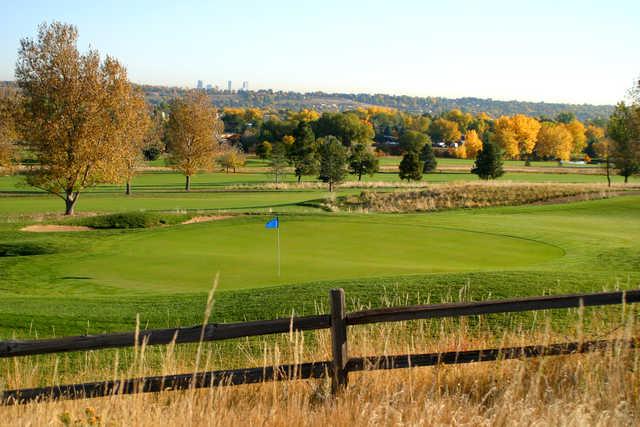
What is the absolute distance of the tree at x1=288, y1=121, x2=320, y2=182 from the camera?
2840 inches

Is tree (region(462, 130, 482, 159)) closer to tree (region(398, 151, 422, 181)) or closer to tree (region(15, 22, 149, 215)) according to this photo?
tree (region(398, 151, 422, 181))

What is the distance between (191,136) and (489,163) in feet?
93.1

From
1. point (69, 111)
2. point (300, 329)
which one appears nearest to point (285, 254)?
point (300, 329)

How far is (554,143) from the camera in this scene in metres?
110

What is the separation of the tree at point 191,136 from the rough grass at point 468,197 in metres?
22.0

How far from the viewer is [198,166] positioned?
63.5 metres

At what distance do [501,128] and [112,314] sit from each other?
10522cm

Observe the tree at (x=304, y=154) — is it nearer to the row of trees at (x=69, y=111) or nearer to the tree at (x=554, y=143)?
the row of trees at (x=69, y=111)

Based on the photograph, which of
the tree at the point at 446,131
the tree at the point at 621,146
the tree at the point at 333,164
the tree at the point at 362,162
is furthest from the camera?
the tree at the point at 446,131

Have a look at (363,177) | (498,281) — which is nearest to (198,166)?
(363,177)

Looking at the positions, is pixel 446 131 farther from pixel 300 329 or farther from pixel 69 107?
pixel 300 329

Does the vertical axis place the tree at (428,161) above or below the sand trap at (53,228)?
above

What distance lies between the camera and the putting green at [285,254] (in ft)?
52.4

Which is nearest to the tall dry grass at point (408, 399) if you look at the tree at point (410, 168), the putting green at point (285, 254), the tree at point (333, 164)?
the putting green at point (285, 254)
